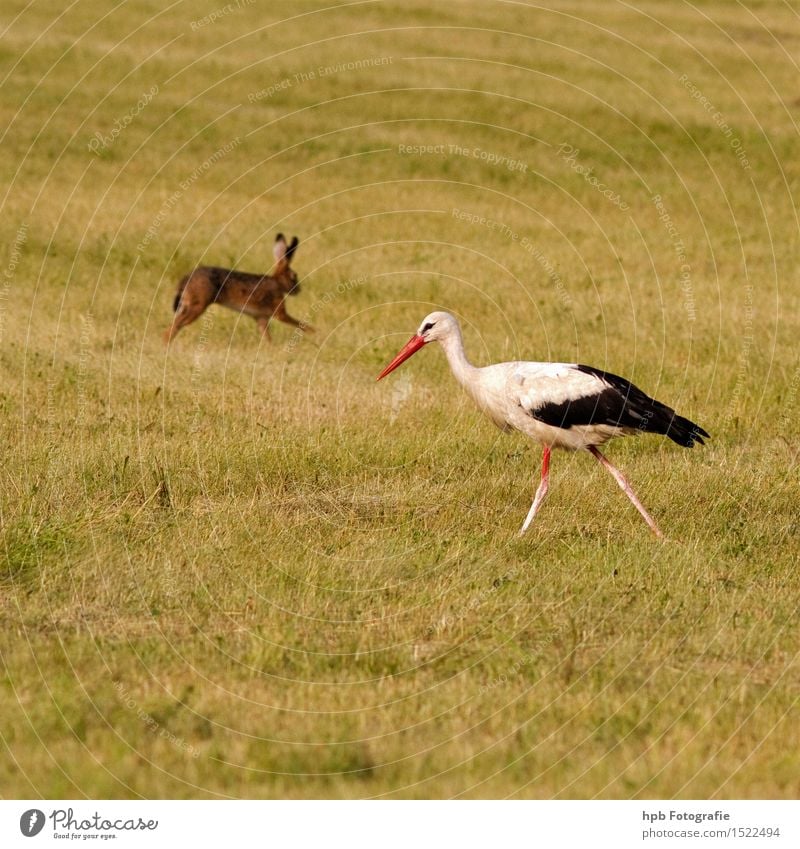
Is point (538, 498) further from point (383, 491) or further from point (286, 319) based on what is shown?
point (286, 319)

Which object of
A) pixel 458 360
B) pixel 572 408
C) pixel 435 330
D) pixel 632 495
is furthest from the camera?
pixel 435 330

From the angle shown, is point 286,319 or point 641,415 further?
point 286,319

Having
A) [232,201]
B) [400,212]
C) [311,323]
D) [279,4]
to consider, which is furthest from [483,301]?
[279,4]

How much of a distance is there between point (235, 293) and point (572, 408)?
8660mm

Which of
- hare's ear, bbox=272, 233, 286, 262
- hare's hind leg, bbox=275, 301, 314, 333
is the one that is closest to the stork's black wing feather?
hare's hind leg, bbox=275, 301, 314, 333

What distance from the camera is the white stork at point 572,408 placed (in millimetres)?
10156

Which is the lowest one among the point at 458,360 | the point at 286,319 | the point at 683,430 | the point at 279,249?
the point at 683,430

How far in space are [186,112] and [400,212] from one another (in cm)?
963

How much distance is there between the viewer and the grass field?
21.7 feet

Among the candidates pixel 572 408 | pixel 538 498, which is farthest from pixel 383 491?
pixel 572 408

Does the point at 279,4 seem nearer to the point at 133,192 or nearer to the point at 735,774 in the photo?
the point at 133,192

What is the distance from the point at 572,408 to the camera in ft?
33.3

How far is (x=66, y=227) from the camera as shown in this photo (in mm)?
22812

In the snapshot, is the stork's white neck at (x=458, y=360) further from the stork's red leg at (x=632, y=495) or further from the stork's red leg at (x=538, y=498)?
the stork's red leg at (x=632, y=495)
